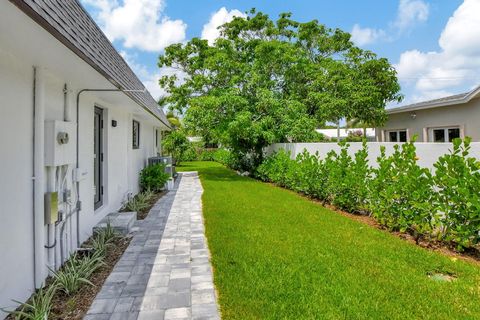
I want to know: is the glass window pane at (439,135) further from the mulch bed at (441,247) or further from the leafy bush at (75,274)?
the leafy bush at (75,274)

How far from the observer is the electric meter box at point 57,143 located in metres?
4.30

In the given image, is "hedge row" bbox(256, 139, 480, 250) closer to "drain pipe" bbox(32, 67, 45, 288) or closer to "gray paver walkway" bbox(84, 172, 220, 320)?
"gray paver walkway" bbox(84, 172, 220, 320)

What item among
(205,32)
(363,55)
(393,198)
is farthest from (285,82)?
(393,198)

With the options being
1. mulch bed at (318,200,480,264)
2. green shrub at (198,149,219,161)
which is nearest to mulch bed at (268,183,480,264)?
mulch bed at (318,200,480,264)

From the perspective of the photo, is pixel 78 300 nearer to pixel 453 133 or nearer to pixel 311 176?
pixel 311 176

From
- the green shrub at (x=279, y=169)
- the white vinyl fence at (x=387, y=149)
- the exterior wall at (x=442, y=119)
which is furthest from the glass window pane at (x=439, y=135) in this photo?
the green shrub at (x=279, y=169)

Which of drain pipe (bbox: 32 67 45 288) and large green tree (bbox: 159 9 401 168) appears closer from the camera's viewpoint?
drain pipe (bbox: 32 67 45 288)

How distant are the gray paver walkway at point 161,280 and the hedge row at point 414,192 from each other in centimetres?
395

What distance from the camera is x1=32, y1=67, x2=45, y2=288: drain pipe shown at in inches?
156

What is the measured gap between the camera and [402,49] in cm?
2067

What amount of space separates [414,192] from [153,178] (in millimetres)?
9378

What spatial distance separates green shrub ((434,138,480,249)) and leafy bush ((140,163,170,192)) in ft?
31.8

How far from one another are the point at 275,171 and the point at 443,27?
39.8ft

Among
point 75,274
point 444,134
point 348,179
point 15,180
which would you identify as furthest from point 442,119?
point 15,180
